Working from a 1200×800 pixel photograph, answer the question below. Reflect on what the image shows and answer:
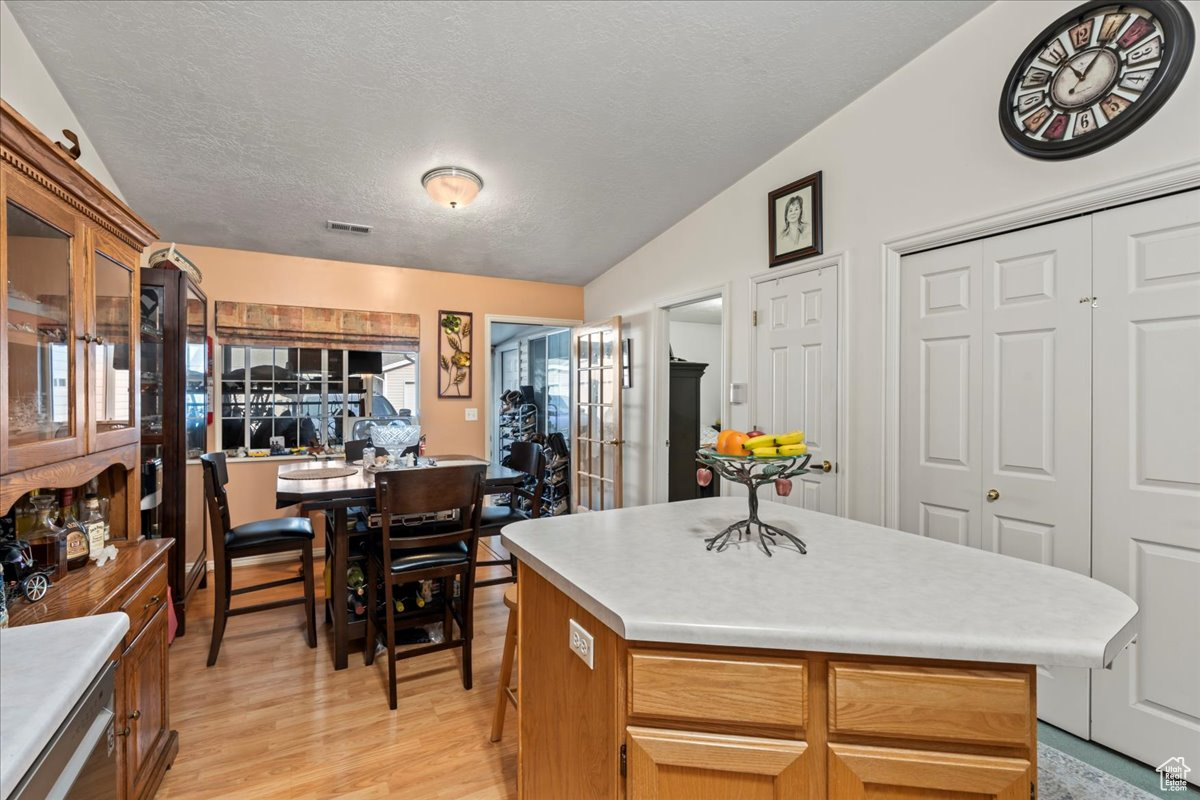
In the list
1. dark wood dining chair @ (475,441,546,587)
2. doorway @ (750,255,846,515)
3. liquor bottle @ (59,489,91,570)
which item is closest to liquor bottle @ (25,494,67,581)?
liquor bottle @ (59,489,91,570)

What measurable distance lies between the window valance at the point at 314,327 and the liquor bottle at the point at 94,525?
2519 mm

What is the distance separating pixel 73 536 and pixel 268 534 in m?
→ 1.23

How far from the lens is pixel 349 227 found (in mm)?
3758

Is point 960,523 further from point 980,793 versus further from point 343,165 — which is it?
point 343,165

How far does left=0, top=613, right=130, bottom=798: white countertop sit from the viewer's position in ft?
2.37

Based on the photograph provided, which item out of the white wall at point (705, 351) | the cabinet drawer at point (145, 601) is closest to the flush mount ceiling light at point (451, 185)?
the cabinet drawer at point (145, 601)

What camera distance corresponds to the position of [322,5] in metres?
1.97

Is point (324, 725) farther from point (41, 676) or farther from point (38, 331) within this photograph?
point (38, 331)

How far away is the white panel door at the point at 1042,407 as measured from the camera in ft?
6.54

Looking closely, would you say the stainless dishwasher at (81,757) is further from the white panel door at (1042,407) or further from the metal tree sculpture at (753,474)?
the white panel door at (1042,407)

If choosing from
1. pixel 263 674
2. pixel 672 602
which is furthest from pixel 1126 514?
pixel 263 674

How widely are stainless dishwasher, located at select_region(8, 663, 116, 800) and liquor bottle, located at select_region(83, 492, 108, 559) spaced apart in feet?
2.63

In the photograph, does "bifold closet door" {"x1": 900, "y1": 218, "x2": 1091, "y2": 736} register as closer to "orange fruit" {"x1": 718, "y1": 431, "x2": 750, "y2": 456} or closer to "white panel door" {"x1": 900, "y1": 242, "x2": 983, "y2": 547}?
"white panel door" {"x1": 900, "y1": 242, "x2": 983, "y2": 547}

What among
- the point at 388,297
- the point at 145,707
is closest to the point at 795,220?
the point at 388,297
